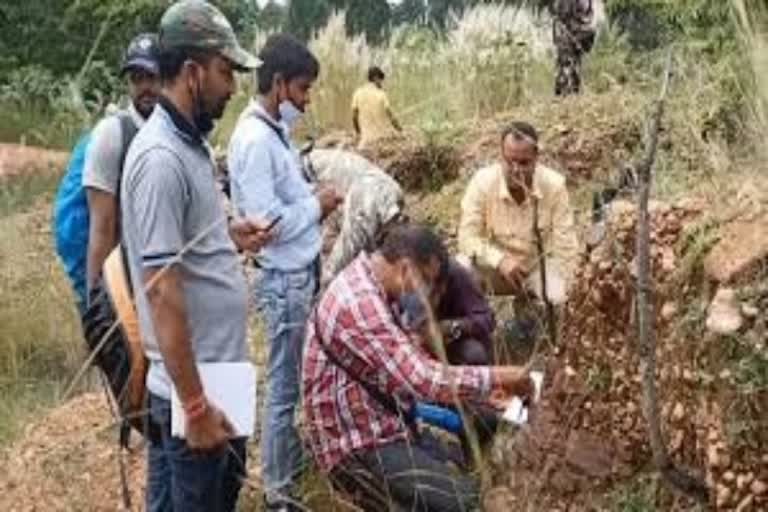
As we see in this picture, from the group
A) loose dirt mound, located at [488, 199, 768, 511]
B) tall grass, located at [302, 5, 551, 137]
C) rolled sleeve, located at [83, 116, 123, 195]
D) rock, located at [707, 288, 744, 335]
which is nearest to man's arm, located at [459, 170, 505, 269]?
rolled sleeve, located at [83, 116, 123, 195]

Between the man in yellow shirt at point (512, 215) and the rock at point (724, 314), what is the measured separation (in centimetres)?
306

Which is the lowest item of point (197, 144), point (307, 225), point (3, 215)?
point (3, 215)

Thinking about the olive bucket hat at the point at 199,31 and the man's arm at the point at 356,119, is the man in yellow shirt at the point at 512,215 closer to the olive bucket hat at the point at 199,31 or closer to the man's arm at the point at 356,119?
the olive bucket hat at the point at 199,31

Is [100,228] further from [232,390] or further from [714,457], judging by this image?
[714,457]

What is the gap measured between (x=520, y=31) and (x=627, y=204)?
28.8ft

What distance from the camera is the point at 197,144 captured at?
3773mm

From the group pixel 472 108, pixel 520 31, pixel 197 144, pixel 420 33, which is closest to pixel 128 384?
pixel 197 144

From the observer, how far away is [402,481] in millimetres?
4461

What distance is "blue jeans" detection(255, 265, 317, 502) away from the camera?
16.9ft

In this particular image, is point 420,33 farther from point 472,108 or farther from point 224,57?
point 224,57

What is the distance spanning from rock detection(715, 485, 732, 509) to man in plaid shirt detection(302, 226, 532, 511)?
3.63ft

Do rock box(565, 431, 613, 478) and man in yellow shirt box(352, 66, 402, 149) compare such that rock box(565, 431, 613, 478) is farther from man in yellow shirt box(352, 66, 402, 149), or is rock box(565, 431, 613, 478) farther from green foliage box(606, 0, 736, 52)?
man in yellow shirt box(352, 66, 402, 149)

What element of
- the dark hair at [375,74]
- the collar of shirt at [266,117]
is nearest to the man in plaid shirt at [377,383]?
the collar of shirt at [266,117]

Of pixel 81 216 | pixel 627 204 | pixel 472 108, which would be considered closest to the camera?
pixel 627 204
